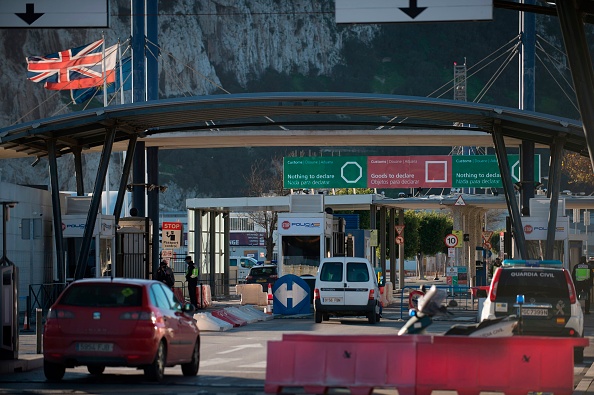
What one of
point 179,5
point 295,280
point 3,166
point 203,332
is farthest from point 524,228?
point 179,5

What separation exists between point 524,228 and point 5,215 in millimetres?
20077

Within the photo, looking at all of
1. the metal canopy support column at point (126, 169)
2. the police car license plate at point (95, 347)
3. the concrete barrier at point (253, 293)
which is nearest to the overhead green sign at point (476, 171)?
the concrete barrier at point (253, 293)

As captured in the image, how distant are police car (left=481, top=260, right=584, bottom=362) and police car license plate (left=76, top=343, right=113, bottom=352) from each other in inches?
278

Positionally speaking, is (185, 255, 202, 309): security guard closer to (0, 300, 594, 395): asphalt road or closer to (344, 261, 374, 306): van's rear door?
(344, 261, 374, 306): van's rear door

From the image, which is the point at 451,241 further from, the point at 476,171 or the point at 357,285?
the point at 357,285

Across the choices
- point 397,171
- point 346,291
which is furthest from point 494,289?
point 397,171

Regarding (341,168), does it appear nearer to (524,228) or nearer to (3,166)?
(524,228)

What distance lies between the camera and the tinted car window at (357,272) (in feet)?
106

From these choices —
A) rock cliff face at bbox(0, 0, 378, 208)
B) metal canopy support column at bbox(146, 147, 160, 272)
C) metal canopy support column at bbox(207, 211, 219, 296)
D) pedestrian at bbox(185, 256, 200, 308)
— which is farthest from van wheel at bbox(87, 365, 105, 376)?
rock cliff face at bbox(0, 0, 378, 208)

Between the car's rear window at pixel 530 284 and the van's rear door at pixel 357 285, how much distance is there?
1145 cm

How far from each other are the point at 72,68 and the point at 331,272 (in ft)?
75.5

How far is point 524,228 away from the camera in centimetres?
3716

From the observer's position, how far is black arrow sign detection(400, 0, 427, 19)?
1953 cm

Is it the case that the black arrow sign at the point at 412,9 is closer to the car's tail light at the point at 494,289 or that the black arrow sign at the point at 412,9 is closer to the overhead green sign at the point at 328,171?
the car's tail light at the point at 494,289
